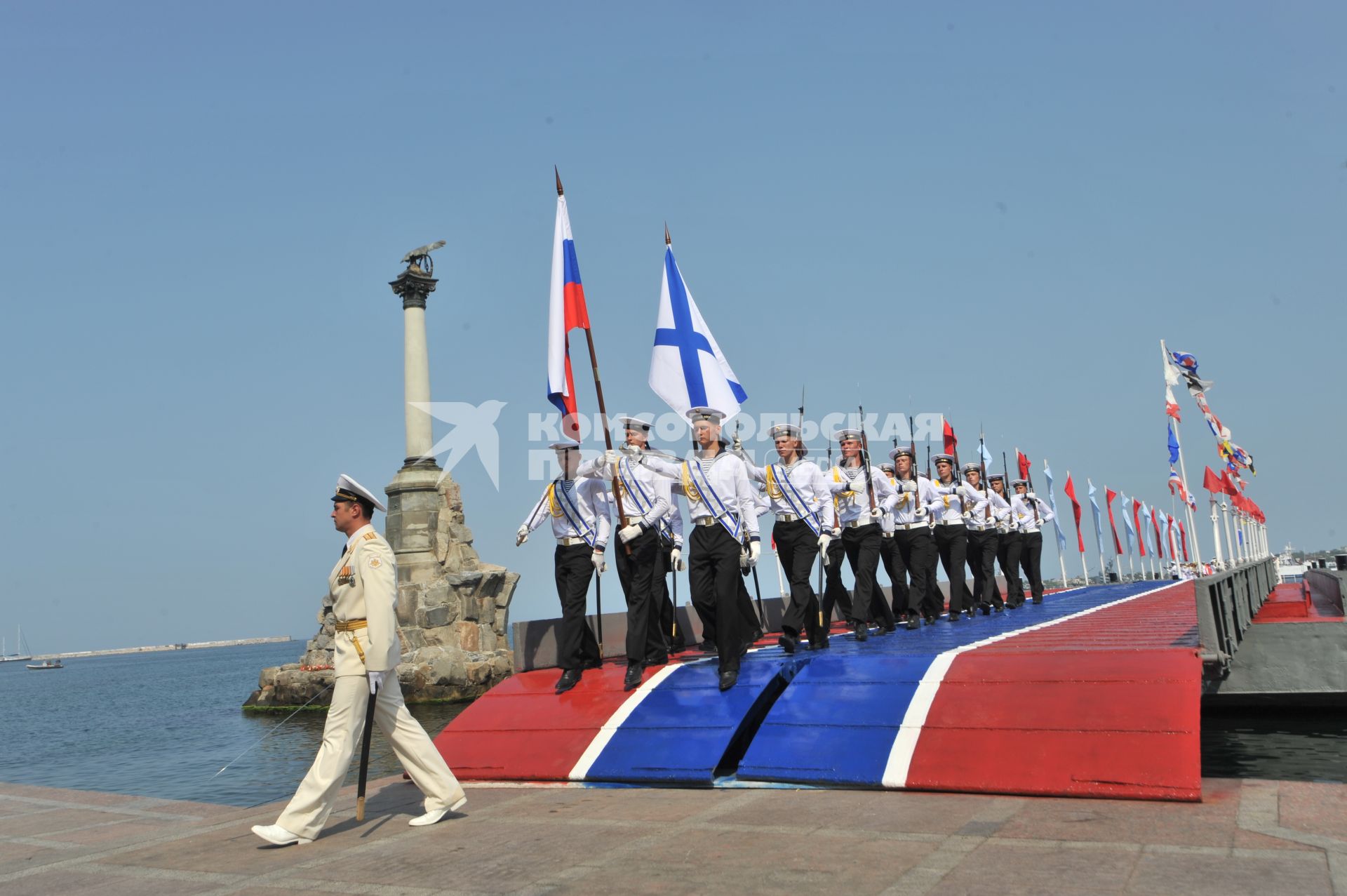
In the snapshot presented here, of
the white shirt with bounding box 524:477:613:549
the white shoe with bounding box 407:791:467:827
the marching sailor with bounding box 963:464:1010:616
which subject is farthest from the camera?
the marching sailor with bounding box 963:464:1010:616

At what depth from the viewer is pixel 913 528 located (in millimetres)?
14305

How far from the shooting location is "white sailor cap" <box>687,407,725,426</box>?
9.07m

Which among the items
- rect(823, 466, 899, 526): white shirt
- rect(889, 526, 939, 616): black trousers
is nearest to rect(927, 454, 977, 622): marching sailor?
rect(889, 526, 939, 616): black trousers

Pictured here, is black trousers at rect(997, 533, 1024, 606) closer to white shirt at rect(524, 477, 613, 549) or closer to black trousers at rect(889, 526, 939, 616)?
black trousers at rect(889, 526, 939, 616)

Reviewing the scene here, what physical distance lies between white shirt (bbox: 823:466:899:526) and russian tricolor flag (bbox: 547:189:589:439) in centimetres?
324

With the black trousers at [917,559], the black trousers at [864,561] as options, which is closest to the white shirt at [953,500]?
the black trousers at [917,559]

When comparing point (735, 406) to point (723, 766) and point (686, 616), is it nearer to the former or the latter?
point (686, 616)

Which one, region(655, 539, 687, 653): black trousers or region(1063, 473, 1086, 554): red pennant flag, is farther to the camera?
region(1063, 473, 1086, 554): red pennant flag

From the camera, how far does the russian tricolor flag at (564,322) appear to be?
9.88 m

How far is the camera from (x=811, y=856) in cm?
486

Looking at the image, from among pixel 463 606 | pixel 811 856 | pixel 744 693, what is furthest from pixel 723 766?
pixel 463 606

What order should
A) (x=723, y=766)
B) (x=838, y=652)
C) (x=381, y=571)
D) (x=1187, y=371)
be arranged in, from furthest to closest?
(x=1187, y=371) < (x=838, y=652) < (x=723, y=766) < (x=381, y=571)

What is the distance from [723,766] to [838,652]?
2057mm

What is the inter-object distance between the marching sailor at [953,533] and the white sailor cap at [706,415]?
689cm
